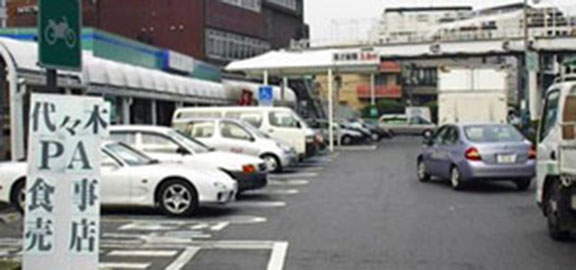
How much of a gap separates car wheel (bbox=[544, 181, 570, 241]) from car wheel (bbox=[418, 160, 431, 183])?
9337mm

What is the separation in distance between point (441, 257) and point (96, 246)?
4412mm

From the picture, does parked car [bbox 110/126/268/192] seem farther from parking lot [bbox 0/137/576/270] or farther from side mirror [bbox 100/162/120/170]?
side mirror [bbox 100/162/120/170]

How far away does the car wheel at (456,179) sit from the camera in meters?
18.4

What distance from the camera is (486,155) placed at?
58.6 ft

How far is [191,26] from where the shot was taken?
181ft

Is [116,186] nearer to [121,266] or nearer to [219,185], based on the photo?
[219,185]

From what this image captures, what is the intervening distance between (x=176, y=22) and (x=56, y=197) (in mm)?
49135

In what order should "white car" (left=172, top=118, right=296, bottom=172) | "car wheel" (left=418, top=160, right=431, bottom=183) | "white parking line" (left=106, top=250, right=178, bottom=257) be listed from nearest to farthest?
"white parking line" (left=106, top=250, right=178, bottom=257) → "car wheel" (left=418, top=160, right=431, bottom=183) → "white car" (left=172, top=118, right=296, bottom=172)

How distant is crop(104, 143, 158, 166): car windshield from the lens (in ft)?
48.0

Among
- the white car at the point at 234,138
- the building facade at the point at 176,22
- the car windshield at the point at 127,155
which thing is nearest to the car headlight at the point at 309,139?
the white car at the point at 234,138

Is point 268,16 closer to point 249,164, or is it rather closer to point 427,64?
point 427,64

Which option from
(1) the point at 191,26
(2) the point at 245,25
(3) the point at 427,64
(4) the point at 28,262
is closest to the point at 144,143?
(4) the point at 28,262

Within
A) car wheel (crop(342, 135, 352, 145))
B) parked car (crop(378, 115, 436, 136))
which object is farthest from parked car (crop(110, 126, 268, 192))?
parked car (crop(378, 115, 436, 136))

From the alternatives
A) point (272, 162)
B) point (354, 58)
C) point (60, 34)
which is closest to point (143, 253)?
point (60, 34)
